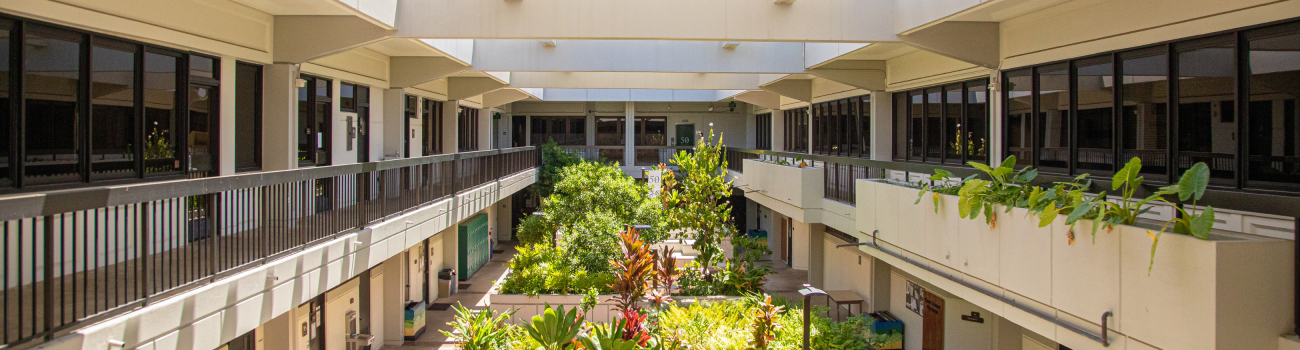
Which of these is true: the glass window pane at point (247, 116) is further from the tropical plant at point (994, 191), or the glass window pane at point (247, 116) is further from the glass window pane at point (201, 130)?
the tropical plant at point (994, 191)

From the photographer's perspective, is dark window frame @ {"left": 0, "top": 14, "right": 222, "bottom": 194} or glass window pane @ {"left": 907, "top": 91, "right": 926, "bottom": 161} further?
glass window pane @ {"left": 907, "top": 91, "right": 926, "bottom": 161}

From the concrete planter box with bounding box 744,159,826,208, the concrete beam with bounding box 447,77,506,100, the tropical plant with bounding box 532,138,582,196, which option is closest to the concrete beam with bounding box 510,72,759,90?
the concrete beam with bounding box 447,77,506,100

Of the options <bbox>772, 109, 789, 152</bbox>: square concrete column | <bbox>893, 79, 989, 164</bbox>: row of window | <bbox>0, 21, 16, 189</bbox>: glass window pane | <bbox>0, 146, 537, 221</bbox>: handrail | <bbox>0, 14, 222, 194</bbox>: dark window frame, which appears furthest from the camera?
<bbox>772, 109, 789, 152</bbox>: square concrete column

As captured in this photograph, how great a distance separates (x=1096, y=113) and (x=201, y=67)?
35.2 ft

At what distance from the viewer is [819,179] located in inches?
559

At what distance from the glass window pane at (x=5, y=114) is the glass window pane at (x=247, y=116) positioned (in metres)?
3.23

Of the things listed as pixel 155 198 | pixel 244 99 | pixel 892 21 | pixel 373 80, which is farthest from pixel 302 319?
pixel 892 21

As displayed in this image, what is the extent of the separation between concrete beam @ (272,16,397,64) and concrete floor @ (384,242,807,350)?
5751mm

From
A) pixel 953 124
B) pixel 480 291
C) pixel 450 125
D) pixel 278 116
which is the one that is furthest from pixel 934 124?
pixel 480 291

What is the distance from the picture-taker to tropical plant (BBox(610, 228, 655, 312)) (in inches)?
481

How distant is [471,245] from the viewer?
20562 mm

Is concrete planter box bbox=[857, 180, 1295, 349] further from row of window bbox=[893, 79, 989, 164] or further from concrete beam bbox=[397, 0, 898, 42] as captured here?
concrete beam bbox=[397, 0, 898, 42]

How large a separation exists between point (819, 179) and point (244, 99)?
10.5 metres

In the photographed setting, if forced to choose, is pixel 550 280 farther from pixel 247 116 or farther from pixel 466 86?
pixel 466 86
